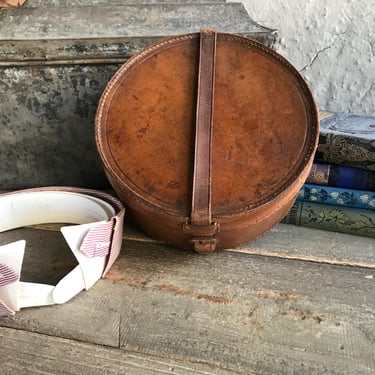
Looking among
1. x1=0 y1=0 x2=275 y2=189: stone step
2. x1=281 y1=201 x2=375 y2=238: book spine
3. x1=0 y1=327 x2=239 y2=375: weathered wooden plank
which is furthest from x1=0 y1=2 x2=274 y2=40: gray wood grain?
x1=0 y1=327 x2=239 y2=375: weathered wooden plank

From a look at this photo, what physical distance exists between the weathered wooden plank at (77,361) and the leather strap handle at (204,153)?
0.22 m

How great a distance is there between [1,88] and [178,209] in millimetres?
514

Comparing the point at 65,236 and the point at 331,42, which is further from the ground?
the point at 331,42

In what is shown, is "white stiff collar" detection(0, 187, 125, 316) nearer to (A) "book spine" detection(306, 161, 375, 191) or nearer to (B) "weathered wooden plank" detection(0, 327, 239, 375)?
(B) "weathered wooden plank" detection(0, 327, 239, 375)

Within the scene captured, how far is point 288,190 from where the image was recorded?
0.82 metres

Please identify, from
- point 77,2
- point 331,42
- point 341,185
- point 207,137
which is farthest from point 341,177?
point 77,2

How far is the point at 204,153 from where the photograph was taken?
0.85 m

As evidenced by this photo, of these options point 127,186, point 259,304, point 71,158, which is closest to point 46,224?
point 71,158

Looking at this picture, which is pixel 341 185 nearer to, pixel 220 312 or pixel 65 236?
pixel 220 312

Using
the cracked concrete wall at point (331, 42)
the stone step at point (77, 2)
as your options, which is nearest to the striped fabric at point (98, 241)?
the stone step at point (77, 2)

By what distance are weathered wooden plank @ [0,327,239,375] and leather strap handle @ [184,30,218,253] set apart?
22 cm

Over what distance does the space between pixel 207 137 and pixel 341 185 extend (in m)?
0.30

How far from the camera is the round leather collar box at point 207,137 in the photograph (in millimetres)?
821

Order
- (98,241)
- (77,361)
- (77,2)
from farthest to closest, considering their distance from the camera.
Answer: (77,2), (98,241), (77,361)
